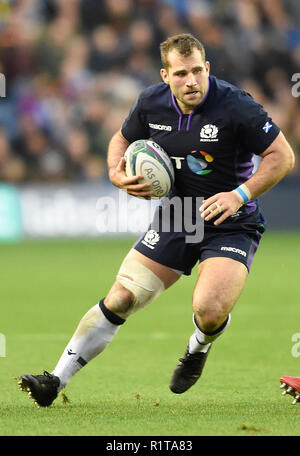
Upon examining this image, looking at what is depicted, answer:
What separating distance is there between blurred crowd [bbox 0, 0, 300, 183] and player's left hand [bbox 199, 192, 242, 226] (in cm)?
1112

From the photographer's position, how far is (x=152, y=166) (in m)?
5.99

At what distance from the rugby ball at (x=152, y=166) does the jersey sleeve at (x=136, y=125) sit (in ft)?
0.81

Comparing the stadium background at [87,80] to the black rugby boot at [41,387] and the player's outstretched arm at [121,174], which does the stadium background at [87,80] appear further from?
the black rugby boot at [41,387]

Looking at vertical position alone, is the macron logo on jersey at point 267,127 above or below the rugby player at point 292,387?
above

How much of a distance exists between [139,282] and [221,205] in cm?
72

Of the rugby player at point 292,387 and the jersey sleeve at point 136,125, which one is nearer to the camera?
the rugby player at point 292,387

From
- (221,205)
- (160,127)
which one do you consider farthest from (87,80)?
(221,205)

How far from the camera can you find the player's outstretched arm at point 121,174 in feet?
19.6

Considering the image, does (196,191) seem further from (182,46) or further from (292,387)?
(292,387)

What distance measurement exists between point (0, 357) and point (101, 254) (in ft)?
25.3

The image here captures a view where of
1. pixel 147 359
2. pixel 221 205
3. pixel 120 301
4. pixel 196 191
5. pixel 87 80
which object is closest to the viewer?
pixel 221 205

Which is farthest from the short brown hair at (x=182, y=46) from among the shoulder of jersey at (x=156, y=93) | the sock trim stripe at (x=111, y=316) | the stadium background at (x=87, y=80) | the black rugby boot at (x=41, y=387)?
the stadium background at (x=87, y=80)
